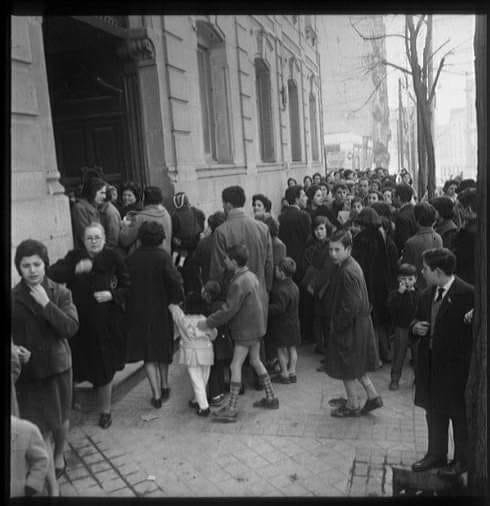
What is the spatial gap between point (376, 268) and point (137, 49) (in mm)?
3491

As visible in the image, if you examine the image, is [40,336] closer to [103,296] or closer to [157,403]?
[103,296]

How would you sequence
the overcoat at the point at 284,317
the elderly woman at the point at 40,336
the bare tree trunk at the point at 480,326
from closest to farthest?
→ the bare tree trunk at the point at 480,326, the elderly woman at the point at 40,336, the overcoat at the point at 284,317

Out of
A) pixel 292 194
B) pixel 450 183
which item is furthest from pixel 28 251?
pixel 450 183

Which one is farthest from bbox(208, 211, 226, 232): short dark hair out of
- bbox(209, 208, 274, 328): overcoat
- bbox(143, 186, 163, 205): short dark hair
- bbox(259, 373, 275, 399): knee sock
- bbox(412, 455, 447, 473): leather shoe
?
bbox(412, 455, 447, 473): leather shoe

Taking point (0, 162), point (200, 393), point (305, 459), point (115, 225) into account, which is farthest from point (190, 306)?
point (0, 162)

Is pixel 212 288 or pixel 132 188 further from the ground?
pixel 132 188

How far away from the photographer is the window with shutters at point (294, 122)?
7.84 m

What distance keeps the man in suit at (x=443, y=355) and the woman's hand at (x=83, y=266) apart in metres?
2.24

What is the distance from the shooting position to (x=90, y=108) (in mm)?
6289

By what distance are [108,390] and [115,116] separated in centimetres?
353

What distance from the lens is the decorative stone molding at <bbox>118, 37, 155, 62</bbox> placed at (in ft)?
18.6

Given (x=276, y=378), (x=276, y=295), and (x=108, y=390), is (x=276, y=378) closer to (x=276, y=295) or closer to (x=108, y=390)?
(x=276, y=295)

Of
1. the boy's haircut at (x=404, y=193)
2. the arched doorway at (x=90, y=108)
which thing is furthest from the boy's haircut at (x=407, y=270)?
the arched doorway at (x=90, y=108)

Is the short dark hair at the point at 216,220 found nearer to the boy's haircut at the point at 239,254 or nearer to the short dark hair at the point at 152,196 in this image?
the short dark hair at the point at 152,196
